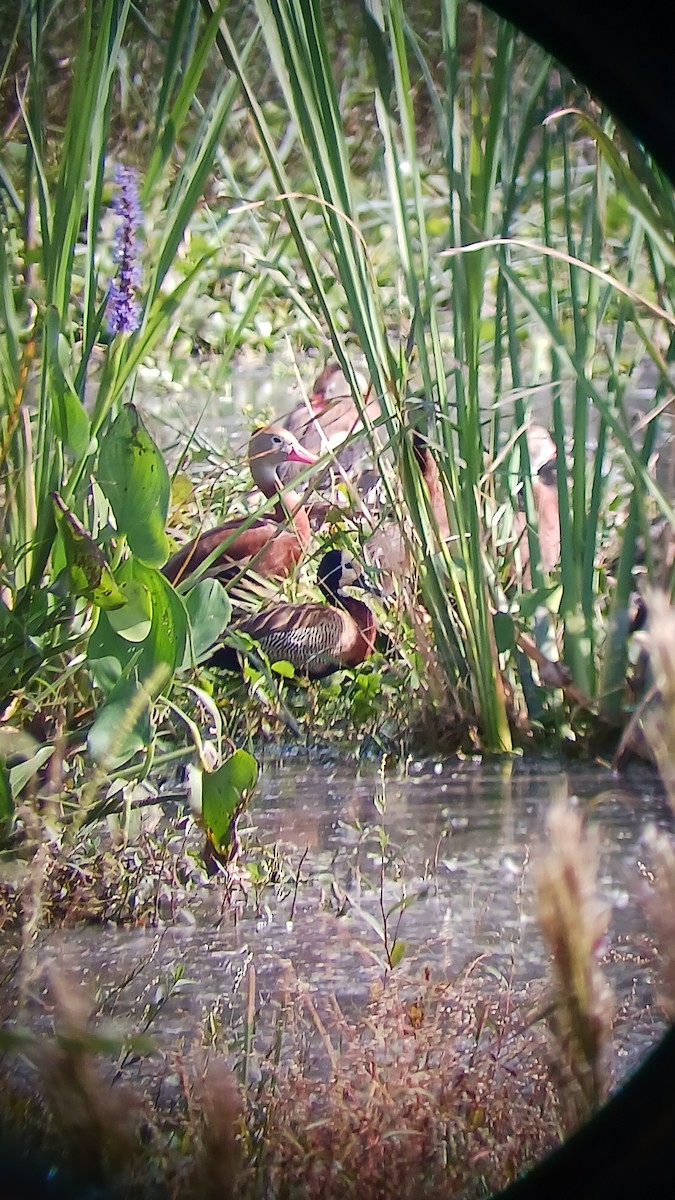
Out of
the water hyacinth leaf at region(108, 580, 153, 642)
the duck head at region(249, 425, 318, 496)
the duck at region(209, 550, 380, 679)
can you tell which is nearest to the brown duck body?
the duck at region(209, 550, 380, 679)

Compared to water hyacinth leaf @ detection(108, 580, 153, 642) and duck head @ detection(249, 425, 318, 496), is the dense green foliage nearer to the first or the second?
water hyacinth leaf @ detection(108, 580, 153, 642)

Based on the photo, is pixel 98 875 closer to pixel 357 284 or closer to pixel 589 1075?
pixel 589 1075

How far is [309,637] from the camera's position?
1.48 metres

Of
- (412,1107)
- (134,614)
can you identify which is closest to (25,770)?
(134,614)

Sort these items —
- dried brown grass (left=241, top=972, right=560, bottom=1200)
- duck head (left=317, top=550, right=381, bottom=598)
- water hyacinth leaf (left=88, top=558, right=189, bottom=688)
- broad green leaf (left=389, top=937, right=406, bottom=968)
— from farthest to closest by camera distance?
duck head (left=317, top=550, right=381, bottom=598), water hyacinth leaf (left=88, top=558, right=189, bottom=688), broad green leaf (left=389, top=937, right=406, bottom=968), dried brown grass (left=241, top=972, right=560, bottom=1200)

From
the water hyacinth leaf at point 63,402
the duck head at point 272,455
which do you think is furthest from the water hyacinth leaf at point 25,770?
the duck head at point 272,455

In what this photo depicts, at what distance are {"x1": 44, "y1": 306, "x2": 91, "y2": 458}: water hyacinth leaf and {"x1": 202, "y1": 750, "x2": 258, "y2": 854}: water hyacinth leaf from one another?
0.94 feet

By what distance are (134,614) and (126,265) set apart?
35 centimetres

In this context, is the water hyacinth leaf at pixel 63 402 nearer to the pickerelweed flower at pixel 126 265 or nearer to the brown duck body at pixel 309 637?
the pickerelweed flower at pixel 126 265

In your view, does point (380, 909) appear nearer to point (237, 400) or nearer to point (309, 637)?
point (309, 637)

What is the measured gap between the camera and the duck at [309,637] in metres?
1.47

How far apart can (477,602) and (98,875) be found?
45 centimetres

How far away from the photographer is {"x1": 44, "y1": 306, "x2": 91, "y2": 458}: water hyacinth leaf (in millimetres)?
1064

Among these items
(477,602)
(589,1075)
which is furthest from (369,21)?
(589,1075)
